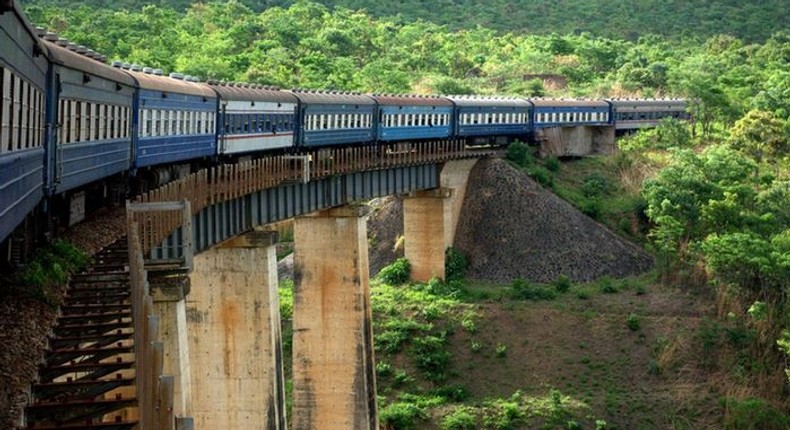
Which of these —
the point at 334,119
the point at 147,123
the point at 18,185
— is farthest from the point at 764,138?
the point at 18,185

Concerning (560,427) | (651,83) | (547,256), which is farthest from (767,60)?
(560,427)

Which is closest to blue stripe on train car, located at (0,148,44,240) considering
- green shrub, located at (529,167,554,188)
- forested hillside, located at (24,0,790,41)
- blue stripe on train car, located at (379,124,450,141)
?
blue stripe on train car, located at (379,124,450,141)

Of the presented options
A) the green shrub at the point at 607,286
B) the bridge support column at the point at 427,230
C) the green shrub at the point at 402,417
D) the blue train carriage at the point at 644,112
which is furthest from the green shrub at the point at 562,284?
the blue train carriage at the point at 644,112

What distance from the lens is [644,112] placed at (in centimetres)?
7269

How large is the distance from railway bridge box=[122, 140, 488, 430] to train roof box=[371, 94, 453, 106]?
1.66 meters

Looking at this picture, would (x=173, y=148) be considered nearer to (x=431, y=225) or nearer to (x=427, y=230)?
(x=427, y=230)

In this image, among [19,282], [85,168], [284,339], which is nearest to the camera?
[19,282]

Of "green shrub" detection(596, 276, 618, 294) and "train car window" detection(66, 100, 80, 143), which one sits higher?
"train car window" detection(66, 100, 80, 143)

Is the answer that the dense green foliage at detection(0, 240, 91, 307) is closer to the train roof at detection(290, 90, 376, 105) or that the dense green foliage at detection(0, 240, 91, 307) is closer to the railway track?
the railway track

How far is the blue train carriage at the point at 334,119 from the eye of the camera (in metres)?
44.0

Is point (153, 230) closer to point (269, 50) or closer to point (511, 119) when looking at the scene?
point (511, 119)

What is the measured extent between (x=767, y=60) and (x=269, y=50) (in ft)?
113

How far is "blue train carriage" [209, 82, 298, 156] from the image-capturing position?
36156mm

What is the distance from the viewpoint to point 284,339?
50906mm
